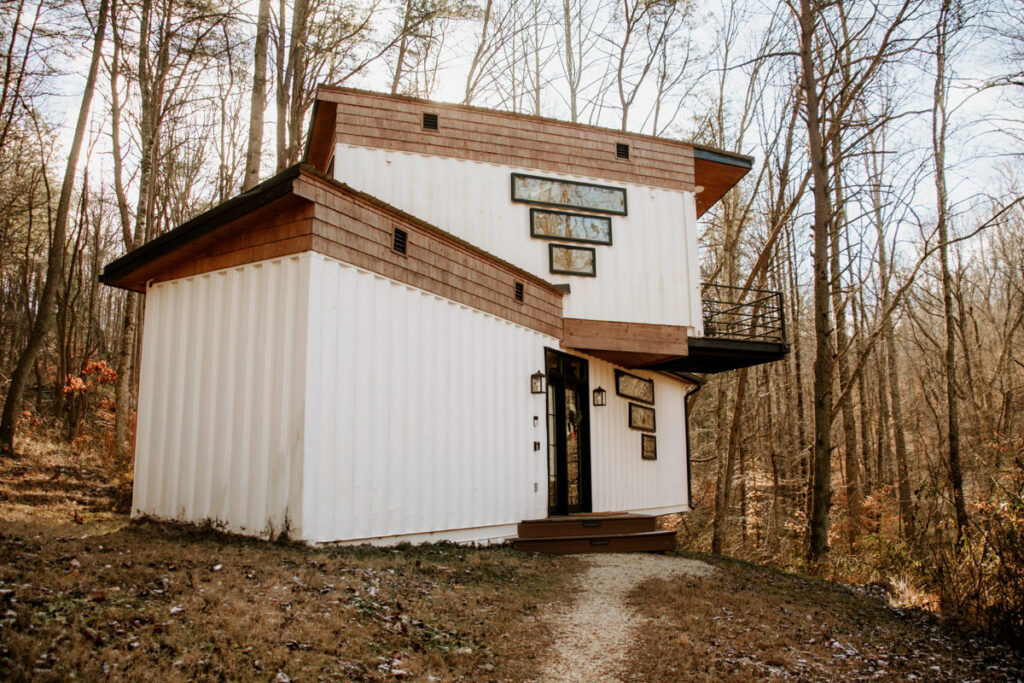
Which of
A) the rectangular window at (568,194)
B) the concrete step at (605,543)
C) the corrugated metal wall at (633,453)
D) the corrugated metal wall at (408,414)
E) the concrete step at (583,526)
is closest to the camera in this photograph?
the corrugated metal wall at (408,414)

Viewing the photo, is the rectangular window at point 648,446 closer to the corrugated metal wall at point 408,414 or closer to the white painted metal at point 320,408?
the corrugated metal wall at point 408,414

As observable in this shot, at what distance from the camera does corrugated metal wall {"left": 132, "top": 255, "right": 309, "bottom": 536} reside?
250 inches

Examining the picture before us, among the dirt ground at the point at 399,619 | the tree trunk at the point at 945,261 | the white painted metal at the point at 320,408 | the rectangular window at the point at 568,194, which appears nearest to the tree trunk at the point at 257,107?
the rectangular window at the point at 568,194

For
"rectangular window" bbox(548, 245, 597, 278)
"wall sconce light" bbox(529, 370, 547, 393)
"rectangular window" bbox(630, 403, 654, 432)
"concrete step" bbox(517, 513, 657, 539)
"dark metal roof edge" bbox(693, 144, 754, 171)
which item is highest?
"dark metal roof edge" bbox(693, 144, 754, 171)

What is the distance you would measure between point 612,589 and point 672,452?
25.6 ft

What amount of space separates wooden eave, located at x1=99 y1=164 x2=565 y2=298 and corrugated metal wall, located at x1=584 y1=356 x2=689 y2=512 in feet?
16.2

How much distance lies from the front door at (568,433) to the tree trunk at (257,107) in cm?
625

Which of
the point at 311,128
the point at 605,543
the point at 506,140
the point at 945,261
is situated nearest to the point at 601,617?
the point at 605,543

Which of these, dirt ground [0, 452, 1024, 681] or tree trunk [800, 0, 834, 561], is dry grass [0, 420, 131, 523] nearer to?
dirt ground [0, 452, 1024, 681]

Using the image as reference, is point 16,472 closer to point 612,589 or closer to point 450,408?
point 450,408

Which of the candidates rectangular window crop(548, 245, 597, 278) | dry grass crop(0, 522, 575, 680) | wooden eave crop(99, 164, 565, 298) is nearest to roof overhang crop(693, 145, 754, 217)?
rectangular window crop(548, 245, 597, 278)

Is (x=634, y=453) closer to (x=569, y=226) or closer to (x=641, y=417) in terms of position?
(x=641, y=417)

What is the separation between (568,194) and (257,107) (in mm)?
5817

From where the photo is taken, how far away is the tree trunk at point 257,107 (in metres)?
12.2
